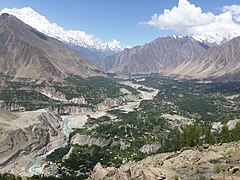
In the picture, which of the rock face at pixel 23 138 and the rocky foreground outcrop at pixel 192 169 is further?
the rock face at pixel 23 138

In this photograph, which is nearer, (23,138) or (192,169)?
(192,169)

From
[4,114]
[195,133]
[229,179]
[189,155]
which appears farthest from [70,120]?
[229,179]

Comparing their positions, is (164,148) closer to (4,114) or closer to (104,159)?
(104,159)

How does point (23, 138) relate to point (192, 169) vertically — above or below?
below

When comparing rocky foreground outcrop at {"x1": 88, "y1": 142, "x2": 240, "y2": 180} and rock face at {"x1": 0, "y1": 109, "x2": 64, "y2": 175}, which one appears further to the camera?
rock face at {"x1": 0, "y1": 109, "x2": 64, "y2": 175}

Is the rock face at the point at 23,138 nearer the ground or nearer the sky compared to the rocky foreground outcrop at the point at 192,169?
nearer the ground
